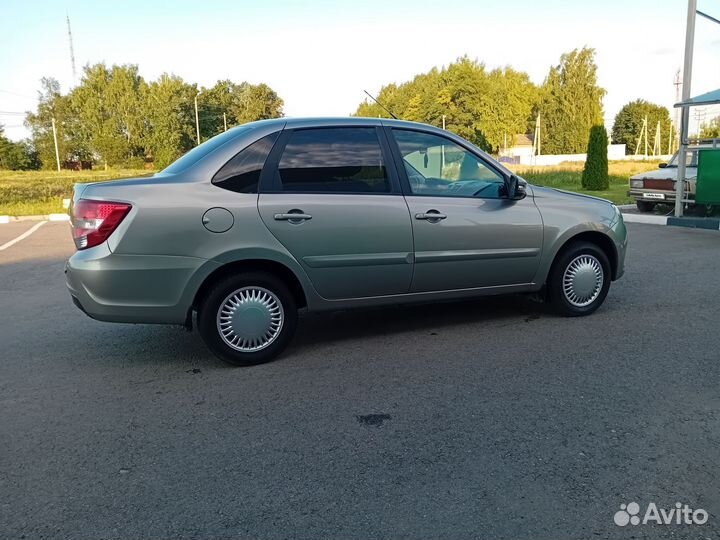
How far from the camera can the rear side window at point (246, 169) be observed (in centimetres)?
438

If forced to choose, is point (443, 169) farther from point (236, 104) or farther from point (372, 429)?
point (236, 104)

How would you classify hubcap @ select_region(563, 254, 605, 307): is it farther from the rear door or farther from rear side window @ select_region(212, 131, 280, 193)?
rear side window @ select_region(212, 131, 280, 193)

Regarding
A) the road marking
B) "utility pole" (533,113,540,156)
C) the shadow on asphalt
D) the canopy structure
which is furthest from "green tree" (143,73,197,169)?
the shadow on asphalt

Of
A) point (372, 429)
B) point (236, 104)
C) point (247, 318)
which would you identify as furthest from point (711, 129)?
point (236, 104)

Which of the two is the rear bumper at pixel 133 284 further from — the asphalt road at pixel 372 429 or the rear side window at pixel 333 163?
the rear side window at pixel 333 163

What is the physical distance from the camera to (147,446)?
326 centimetres

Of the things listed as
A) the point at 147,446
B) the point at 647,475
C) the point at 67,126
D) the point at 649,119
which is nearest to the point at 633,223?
the point at 647,475

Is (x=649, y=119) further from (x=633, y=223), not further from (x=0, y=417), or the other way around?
(x=0, y=417)

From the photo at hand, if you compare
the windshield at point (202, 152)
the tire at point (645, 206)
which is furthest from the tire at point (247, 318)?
the tire at point (645, 206)

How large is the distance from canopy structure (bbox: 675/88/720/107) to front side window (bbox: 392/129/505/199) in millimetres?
8996

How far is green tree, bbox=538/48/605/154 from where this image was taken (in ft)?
224

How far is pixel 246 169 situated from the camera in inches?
175

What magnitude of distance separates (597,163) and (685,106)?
10325 mm

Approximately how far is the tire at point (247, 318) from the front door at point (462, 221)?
1.13 m
